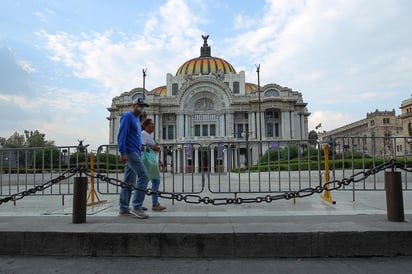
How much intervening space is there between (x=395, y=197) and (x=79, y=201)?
4.14 metres

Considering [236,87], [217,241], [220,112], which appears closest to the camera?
[217,241]

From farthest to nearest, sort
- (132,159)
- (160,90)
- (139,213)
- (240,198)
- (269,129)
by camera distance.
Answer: (160,90) < (269,129) < (132,159) < (139,213) < (240,198)

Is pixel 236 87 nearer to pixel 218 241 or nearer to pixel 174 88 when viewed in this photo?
pixel 174 88

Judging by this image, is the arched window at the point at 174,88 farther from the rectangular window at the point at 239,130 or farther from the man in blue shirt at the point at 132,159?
the man in blue shirt at the point at 132,159

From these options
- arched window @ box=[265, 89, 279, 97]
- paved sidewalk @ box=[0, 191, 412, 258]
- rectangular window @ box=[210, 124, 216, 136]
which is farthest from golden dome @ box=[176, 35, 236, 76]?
paved sidewalk @ box=[0, 191, 412, 258]

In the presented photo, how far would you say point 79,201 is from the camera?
4082 millimetres

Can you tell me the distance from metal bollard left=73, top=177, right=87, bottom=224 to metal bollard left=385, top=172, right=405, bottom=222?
4022mm

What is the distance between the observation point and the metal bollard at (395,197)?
3.86 m

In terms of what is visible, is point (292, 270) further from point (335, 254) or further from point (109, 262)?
point (109, 262)

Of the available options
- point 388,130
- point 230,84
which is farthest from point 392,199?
point 388,130

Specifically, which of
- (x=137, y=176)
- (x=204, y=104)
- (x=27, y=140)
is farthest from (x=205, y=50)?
(x=137, y=176)

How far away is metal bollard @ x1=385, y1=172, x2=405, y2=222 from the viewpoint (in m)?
3.86

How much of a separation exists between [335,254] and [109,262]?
2.39 m

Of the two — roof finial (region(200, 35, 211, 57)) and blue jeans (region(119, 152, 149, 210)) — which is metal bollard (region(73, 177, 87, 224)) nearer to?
blue jeans (region(119, 152, 149, 210))
